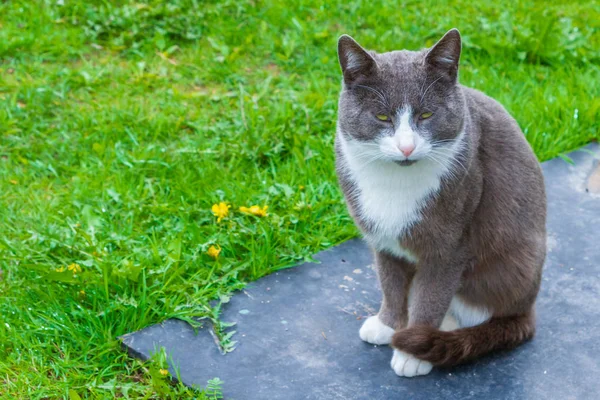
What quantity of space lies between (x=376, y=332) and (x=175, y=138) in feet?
5.89

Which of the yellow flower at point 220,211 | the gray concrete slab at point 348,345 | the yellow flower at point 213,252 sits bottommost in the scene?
the gray concrete slab at point 348,345

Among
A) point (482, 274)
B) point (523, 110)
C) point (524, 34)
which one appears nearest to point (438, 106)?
point (482, 274)

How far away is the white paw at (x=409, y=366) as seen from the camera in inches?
97.2

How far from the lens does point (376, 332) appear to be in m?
2.64

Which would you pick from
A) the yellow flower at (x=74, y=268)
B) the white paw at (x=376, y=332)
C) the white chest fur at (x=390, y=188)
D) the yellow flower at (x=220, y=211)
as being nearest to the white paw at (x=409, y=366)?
the white paw at (x=376, y=332)

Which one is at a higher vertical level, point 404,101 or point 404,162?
point 404,101

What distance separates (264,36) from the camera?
15.8 feet

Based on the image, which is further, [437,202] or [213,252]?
[213,252]

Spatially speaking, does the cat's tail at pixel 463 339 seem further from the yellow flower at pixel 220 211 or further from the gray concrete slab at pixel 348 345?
the yellow flower at pixel 220 211

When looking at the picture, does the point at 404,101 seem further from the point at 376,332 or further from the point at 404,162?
the point at 376,332

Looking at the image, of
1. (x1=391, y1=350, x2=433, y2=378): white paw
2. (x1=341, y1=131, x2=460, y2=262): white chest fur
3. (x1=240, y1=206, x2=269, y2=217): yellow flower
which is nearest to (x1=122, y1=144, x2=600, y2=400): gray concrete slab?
(x1=391, y1=350, x2=433, y2=378): white paw

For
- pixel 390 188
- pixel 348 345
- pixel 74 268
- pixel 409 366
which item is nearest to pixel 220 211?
pixel 74 268

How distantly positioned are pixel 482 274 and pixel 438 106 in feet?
2.11

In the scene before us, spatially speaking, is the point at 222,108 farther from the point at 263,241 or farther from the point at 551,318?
the point at 551,318
